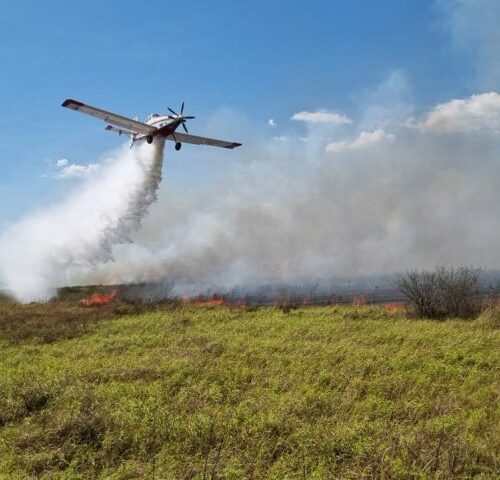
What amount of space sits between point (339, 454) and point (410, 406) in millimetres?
3414

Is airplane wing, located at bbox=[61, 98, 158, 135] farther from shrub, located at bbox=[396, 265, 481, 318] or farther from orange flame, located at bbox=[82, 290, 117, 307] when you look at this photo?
shrub, located at bbox=[396, 265, 481, 318]

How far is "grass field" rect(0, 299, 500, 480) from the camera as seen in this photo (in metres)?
8.57

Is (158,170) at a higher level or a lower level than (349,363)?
higher

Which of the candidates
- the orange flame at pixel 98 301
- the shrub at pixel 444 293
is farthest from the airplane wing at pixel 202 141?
the shrub at pixel 444 293

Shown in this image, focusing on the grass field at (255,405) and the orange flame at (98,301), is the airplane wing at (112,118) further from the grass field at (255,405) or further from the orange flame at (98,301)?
the grass field at (255,405)

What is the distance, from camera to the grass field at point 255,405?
28.1 ft

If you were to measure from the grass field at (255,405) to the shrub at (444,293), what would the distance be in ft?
21.7

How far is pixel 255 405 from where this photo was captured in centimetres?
1153

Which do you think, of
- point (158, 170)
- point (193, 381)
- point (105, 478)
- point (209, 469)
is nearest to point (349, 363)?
point (193, 381)

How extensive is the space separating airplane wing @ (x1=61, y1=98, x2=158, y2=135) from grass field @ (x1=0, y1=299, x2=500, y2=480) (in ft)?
65.5

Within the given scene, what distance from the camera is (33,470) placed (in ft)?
28.0

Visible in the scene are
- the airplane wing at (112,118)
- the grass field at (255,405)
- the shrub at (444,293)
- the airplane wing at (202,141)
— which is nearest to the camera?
the grass field at (255,405)

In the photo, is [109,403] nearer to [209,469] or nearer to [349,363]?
[209,469]

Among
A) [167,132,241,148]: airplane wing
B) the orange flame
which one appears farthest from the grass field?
[167,132,241,148]: airplane wing
